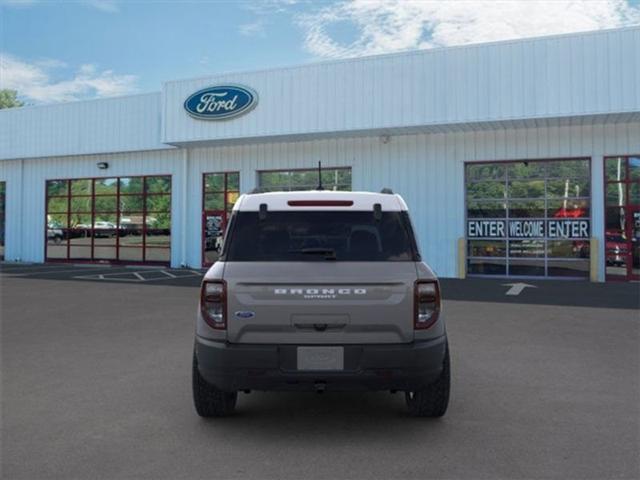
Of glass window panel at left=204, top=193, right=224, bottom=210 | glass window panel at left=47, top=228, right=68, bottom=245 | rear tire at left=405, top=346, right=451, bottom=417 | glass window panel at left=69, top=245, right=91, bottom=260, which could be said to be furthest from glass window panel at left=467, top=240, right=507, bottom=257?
glass window panel at left=47, top=228, right=68, bottom=245

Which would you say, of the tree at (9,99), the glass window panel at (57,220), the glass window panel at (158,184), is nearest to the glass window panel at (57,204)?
the glass window panel at (57,220)

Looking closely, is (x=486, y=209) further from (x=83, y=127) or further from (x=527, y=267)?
(x=83, y=127)

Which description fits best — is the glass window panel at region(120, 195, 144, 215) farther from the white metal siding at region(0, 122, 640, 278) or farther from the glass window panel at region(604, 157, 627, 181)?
the glass window panel at region(604, 157, 627, 181)

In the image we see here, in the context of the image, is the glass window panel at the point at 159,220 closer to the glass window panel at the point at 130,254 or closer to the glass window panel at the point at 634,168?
the glass window panel at the point at 130,254

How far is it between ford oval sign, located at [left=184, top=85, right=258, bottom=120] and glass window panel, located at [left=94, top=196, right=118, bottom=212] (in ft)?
20.3

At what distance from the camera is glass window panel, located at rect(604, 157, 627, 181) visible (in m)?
16.4

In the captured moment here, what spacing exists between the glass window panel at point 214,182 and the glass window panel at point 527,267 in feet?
35.0

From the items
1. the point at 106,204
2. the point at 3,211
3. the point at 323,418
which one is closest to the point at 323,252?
the point at 323,418

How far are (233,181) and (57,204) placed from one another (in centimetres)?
906

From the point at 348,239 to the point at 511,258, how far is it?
14.7m

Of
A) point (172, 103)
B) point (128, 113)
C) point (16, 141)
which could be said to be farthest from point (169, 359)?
point (16, 141)

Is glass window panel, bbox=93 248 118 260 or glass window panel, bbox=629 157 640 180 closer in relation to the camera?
glass window panel, bbox=629 157 640 180

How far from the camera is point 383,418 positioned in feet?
15.2

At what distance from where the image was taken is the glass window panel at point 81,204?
2428 centimetres
